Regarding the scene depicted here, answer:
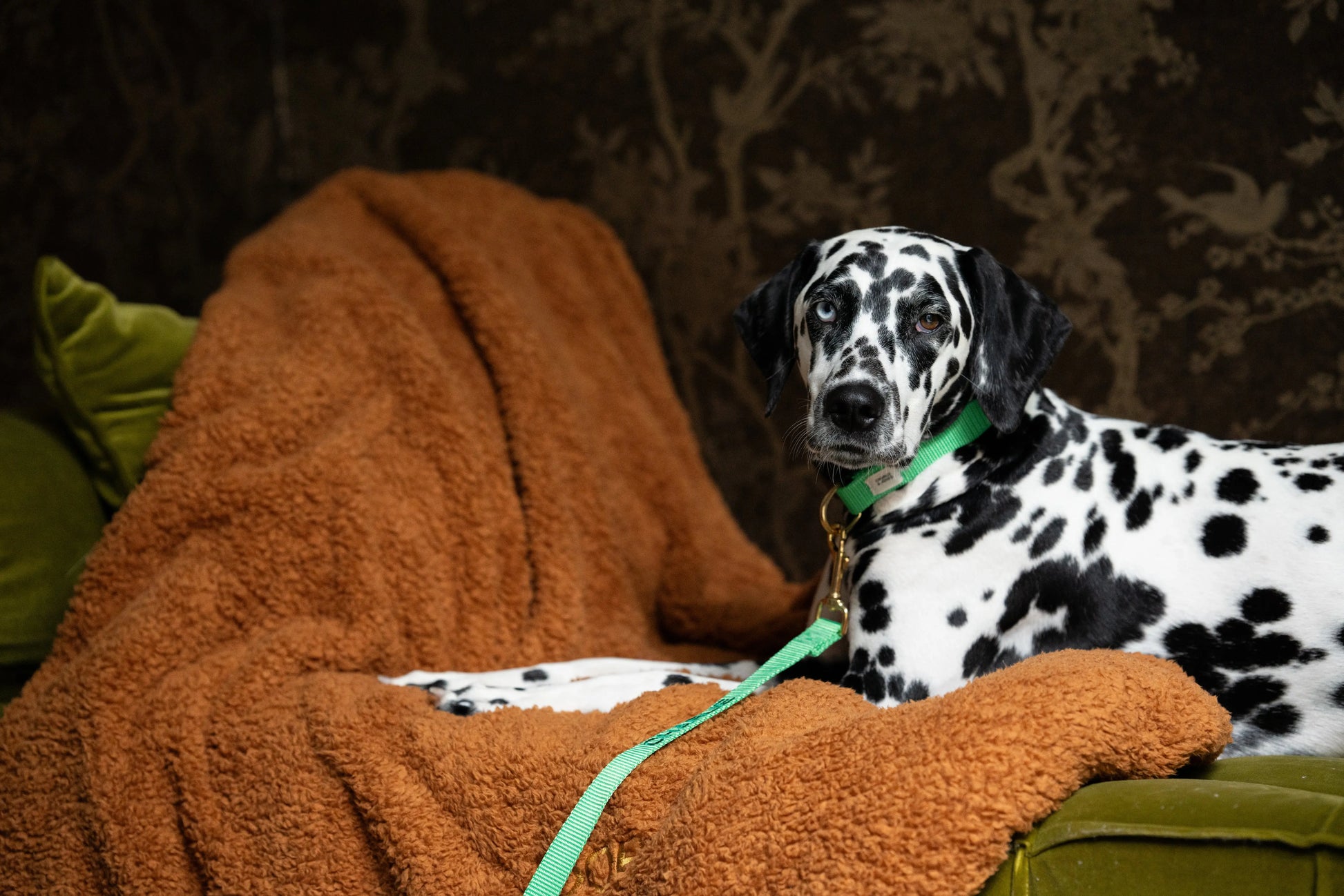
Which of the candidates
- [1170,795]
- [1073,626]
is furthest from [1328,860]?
[1073,626]

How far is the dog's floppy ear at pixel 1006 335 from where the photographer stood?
173 centimetres

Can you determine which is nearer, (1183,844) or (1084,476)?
(1183,844)

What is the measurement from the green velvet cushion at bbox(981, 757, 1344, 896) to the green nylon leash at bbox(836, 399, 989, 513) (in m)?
0.72

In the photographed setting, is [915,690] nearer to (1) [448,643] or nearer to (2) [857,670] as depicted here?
(2) [857,670]

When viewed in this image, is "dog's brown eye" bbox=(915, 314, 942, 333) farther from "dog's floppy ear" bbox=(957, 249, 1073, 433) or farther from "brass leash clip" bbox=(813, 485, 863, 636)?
"brass leash clip" bbox=(813, 485, 863, 636)

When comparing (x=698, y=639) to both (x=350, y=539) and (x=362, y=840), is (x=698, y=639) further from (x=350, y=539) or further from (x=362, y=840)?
(x=362, y=840)

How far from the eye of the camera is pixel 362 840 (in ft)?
5.14

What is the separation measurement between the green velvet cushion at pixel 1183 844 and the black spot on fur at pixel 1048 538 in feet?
2.00

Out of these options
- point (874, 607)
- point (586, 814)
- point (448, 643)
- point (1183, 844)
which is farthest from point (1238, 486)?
point (448, 643)

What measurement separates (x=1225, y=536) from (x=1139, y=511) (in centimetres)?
14

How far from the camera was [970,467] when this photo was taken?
1.81 metres

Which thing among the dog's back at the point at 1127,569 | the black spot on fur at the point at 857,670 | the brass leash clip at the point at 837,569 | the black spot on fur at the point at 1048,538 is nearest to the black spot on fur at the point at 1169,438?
the dog's back at the point at 1127,569

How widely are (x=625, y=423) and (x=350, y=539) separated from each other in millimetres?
944

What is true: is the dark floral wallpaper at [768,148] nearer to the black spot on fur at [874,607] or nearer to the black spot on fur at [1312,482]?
the black spot on fur at [1312,482]
